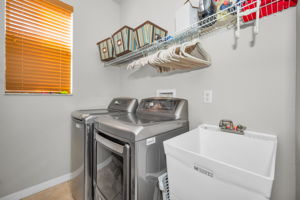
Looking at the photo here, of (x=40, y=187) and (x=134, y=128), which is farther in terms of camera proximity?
(x=40, y=187)

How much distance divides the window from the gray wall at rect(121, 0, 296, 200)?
5.32 ft

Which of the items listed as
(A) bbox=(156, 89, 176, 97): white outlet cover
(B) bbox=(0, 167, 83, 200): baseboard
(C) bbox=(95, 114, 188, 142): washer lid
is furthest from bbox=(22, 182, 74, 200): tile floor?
(A) bbox=(156, 89, 176, 97): white outlet cover

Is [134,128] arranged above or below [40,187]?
above

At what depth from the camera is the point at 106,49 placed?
1862 mm

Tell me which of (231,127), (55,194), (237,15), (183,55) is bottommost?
(55,194)

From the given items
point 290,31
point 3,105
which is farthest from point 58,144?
point 290,31

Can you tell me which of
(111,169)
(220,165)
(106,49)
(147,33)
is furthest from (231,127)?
(106,49)

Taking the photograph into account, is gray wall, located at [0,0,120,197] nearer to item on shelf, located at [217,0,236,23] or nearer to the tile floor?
the tile floor

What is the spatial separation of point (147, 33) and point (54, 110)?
1.49m

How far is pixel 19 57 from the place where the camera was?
4.69ft

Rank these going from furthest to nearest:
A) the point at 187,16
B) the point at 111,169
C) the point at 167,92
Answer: the point at 167,92, the point at 187,16, the point at 111,169

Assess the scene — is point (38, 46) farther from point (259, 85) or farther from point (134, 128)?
point (259, 85)

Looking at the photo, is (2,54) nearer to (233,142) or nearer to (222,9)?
(222,9)

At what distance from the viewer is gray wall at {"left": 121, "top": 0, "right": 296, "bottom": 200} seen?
816mm
